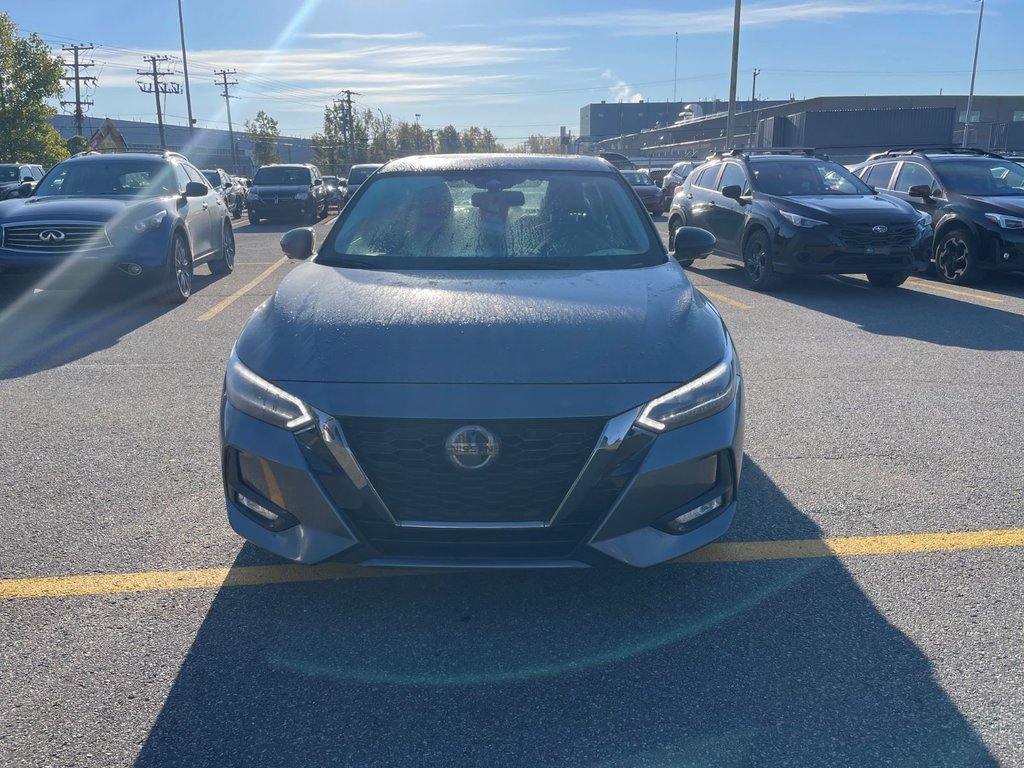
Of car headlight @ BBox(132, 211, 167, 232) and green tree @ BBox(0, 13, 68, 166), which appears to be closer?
car headlight @ BBox(132, 211, 167, 232)

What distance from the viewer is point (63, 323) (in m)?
8.93

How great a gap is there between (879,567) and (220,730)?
2.50 m

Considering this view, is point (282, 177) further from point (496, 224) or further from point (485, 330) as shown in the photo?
point (485, 330)

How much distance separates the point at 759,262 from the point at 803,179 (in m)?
1.38

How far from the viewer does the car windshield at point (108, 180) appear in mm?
10250

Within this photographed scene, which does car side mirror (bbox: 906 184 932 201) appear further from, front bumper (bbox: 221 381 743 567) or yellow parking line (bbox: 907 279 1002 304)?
front bumper (bbox: 221 381 743 567)

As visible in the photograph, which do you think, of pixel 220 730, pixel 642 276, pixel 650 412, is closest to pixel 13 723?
pixel 220 730

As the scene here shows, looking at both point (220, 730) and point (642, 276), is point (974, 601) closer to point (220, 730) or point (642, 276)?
point (642, 276)

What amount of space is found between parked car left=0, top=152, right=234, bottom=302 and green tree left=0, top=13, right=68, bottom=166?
25.7 m

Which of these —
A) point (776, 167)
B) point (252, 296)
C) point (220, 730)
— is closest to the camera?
point (220, 730)

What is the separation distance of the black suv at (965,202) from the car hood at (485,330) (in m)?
8.70

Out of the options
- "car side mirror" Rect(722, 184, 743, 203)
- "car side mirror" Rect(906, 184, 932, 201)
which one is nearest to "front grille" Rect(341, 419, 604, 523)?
"car side mirror" Rect(722, 184, 743, 203)

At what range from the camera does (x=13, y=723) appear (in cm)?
257

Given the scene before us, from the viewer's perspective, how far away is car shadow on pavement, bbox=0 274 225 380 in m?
7.39
